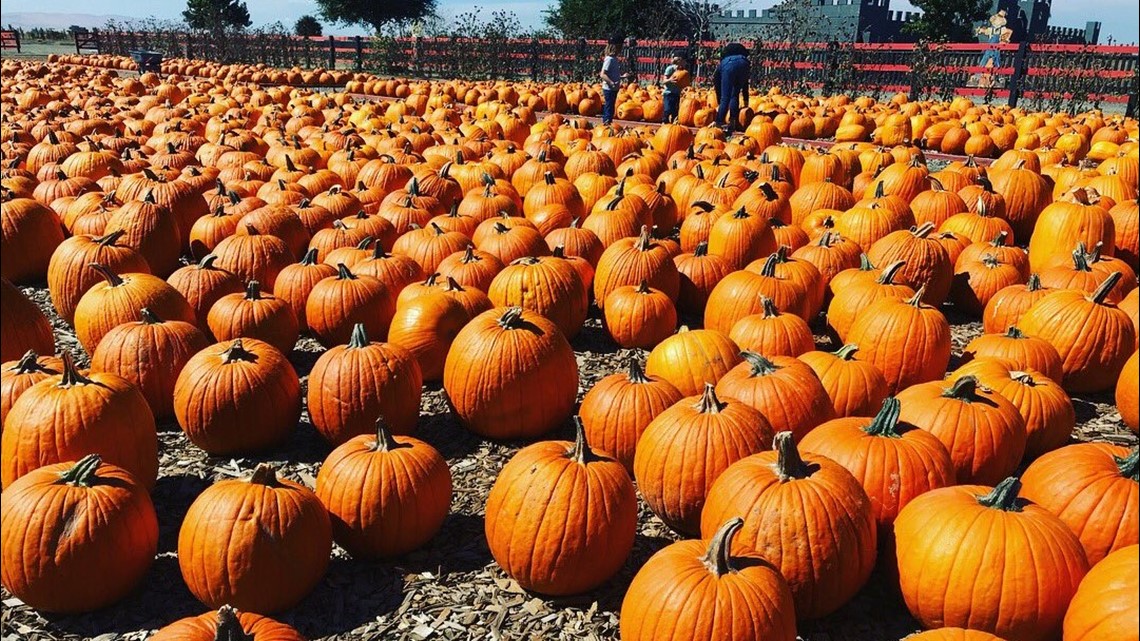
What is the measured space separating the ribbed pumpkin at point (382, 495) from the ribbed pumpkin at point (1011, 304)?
424 centimetres

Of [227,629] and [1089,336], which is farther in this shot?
[1089,336]

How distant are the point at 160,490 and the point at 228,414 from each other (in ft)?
1.69

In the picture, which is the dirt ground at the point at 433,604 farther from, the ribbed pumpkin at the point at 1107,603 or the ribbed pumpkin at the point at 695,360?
the ribbed pumpkin at the point at 695,360

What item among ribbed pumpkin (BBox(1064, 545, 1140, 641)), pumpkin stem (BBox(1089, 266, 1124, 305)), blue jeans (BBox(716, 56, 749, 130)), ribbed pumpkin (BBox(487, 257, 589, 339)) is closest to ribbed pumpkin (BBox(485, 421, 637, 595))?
ribbed pumpkin (BBox(1064, 545, 1140, 641))

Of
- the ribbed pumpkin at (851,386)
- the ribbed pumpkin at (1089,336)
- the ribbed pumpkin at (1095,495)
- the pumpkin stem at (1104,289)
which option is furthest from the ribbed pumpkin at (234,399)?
the pumpkin stem at (1104,289)

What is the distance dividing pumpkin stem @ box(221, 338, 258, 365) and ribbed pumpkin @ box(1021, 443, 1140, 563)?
396 cm

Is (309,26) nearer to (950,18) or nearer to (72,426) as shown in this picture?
(950,18)

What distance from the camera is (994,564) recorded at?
2.89 meters

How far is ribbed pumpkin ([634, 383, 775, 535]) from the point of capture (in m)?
3.58

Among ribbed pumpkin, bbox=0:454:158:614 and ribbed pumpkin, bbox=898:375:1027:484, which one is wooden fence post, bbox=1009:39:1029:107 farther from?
ribbed pumpkin, bbox=0:454:158:614

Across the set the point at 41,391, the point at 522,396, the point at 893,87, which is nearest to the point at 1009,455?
the point at 522,396

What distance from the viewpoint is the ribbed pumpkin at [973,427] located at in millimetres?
3703

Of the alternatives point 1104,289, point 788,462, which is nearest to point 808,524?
point 788,462

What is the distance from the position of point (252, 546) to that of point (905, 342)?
12.6ft
